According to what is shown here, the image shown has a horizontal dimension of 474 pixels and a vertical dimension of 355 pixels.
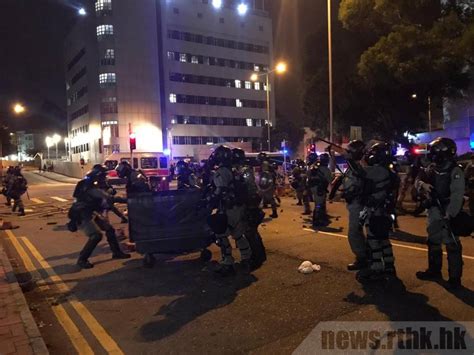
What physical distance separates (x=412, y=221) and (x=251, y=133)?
63.6m

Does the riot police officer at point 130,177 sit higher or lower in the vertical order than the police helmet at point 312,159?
lower

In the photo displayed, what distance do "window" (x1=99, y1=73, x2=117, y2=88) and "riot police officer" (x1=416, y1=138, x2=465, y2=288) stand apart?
193 ft

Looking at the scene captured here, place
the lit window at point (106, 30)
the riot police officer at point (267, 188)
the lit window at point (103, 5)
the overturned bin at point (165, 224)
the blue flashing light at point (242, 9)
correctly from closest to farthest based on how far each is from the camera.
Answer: the overturned bin at point (165, 224), the riot police officer at point (267, 188), the lit window at point (103, 5), the lit window at point (106, 30), the blue flashing light at point (242, 9)

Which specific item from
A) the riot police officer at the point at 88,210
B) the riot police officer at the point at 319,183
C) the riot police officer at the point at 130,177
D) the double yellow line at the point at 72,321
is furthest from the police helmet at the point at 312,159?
the double yellow line at the point at 72,321

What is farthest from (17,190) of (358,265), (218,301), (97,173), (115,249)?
(358,265)

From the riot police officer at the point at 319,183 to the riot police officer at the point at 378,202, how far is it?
4.60 meters

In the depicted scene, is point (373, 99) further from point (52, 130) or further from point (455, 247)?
point (52, 130)

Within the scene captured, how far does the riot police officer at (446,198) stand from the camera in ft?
18.4

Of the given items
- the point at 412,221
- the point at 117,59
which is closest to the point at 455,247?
the point at 412,221

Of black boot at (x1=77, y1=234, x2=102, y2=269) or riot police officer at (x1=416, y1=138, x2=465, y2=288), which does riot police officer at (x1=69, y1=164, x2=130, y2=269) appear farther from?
riot police officer at (x1=416, y1=138, x2=465, y2=288)

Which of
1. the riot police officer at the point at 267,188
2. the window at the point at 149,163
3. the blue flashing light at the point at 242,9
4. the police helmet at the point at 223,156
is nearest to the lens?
the police helmet at the point at 223,156

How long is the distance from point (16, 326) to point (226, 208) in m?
3.05

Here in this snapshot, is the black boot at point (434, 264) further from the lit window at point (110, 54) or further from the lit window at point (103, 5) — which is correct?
the lit window at point (103, 5)

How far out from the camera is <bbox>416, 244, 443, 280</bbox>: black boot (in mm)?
5980
